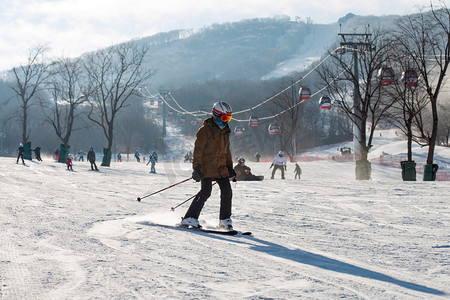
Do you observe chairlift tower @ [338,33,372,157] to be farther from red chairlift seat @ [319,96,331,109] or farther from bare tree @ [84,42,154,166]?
bare tree @ [84,42,154,166]

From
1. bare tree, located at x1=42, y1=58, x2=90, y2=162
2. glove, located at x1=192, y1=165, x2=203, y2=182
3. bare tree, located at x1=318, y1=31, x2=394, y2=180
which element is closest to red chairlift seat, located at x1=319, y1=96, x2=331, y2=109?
bare tree, located at x1=318, y1=31, x2=394, y2=180

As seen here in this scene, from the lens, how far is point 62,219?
680cm

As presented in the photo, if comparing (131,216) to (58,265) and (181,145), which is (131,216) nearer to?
(58,265)

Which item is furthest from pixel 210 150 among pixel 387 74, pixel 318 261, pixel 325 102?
pixel 325 102

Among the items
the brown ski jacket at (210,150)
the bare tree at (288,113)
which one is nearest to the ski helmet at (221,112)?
the brown ski jacket at (210,150)

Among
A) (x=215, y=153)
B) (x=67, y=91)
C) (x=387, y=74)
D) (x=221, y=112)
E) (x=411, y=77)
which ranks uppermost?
(x=67, y=91)

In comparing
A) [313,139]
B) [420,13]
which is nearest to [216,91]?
[313,139]

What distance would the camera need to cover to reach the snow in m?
3.37

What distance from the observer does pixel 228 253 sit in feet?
15.4

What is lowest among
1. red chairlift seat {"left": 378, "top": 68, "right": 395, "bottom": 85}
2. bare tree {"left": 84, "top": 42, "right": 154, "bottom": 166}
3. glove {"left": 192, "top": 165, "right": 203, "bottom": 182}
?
glove {"left": 192, "top": 165, "right": 203, "bottom": 182}

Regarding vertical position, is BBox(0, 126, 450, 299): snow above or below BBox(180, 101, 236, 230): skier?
below

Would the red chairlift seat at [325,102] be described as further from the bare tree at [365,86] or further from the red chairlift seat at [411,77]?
the red chairlift seat at [411,77]

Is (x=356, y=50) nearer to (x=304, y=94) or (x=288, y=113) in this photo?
(x=304, y=94)

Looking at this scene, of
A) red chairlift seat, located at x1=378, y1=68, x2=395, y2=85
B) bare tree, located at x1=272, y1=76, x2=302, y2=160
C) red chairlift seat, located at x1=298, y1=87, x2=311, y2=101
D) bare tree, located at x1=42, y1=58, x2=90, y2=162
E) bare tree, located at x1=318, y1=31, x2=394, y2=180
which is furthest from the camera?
bare tree, located at x1=272, y1=76, x2=302, y2=160
